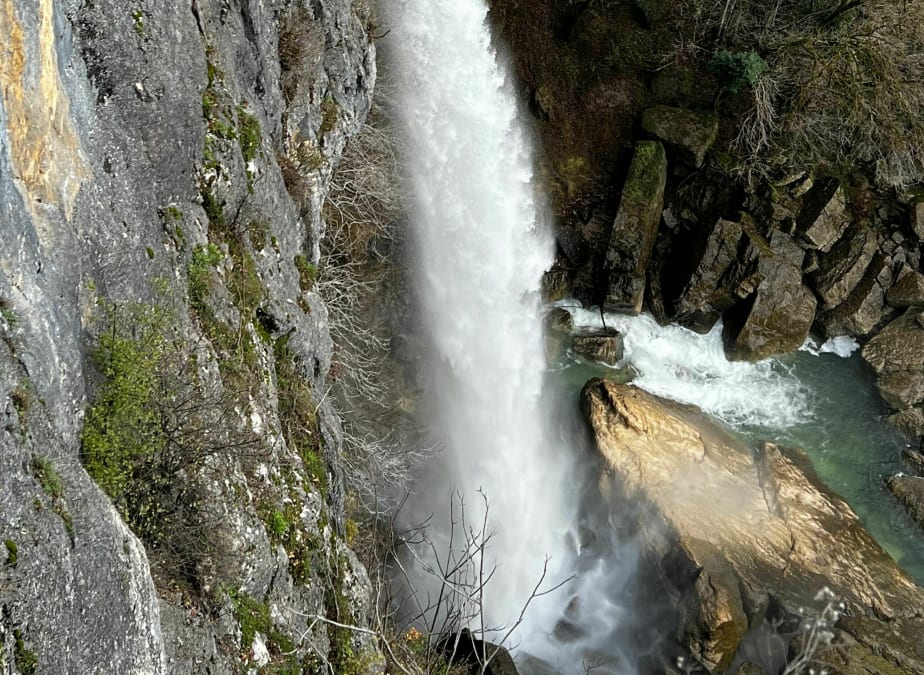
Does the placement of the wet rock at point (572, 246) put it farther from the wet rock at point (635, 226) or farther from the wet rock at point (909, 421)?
the wet rock at point (909, 421)

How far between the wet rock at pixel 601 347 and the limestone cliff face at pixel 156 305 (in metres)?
8.02

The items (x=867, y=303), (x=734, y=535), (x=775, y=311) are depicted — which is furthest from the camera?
(x=867, y=303)

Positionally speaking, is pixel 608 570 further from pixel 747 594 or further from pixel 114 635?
pixel 114 635

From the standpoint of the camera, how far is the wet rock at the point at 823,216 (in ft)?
51.8

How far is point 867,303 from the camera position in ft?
52.1

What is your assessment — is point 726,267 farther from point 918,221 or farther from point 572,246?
point 918,221

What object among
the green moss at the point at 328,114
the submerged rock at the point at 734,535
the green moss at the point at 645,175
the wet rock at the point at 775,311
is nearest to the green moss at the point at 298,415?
the green moss at the point at 328,114

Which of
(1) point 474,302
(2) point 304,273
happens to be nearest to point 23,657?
(2) point 304,273

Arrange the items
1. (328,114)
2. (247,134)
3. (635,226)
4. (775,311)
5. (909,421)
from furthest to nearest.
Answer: (775,311) < (635,226) < (909,421) < (328,114) < (247,134)

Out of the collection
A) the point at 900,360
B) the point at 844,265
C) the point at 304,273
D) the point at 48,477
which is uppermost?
the point at 48,477

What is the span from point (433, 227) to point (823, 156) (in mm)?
10096

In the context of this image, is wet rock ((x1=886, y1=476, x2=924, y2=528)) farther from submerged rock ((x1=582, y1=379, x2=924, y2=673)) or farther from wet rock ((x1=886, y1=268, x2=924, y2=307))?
wet rock ((x1=886, y1=268, x2=924, y2=307))

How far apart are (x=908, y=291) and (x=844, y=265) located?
151 cm

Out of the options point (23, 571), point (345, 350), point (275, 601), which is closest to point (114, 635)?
point (23, 571)
